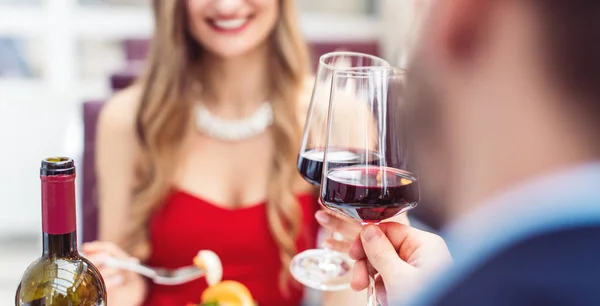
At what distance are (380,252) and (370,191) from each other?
73 millimetres

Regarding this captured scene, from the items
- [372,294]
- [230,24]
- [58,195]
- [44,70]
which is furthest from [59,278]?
[44,70]

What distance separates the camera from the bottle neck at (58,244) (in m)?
0.78

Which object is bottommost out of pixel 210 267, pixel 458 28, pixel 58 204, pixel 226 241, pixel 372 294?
pixel 226 241

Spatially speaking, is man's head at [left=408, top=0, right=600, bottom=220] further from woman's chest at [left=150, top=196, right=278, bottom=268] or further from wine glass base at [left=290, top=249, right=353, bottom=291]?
woman's chest at [left=150, top=196, right=278, bottom=268]

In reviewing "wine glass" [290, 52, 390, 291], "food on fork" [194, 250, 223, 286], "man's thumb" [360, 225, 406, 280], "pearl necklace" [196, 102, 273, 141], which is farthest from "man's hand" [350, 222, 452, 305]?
"pearl necklace" [196, 102, 273, 141]

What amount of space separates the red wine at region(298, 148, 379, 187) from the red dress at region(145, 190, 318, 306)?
21.7 inches

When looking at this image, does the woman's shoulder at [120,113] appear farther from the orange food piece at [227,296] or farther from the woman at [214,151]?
the orange food piece at [227,296]

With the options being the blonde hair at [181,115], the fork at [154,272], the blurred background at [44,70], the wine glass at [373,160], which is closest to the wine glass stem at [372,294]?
the wine glass at [373,160]

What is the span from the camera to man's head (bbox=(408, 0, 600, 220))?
284mm

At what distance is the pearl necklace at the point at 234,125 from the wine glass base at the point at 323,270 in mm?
567

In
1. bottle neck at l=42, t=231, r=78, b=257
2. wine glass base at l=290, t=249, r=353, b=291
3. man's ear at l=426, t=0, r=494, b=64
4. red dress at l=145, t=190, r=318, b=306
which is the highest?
man's ear at l=426, t=0, r=494, b=64

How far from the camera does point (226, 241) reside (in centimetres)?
150

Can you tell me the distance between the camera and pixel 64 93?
13.4ft

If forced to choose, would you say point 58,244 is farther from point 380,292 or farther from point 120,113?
point 120,113
